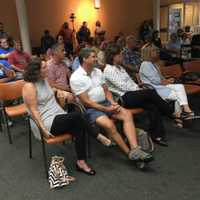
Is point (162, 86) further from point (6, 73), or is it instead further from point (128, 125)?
point (6, 73)

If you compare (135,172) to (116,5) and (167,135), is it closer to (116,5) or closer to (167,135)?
(167,135)

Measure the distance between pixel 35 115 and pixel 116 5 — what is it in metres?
10.2

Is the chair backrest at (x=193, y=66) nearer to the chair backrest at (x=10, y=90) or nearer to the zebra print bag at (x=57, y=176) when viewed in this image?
the chair backrest at (x=10, y=90)

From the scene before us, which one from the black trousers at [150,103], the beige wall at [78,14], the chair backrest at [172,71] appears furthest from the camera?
the beige wall at [78,14]

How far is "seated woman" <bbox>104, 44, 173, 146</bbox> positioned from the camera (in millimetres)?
3004

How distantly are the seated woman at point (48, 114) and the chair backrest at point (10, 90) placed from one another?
36.5 inches

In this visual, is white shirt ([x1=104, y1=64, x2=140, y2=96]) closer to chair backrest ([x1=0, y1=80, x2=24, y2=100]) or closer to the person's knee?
the person's knee

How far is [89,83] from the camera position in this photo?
2752mm

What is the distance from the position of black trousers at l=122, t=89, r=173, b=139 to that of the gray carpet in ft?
0.81

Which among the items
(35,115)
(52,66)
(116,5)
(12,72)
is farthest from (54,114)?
(116,5)

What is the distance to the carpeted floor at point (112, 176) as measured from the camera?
7.29 ft

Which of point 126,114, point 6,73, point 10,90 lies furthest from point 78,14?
point 126,114

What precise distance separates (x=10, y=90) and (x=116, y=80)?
53.7 inches

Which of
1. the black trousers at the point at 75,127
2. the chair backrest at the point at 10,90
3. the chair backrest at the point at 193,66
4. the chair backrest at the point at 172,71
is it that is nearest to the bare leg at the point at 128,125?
the black trousers at the point at 75,127
